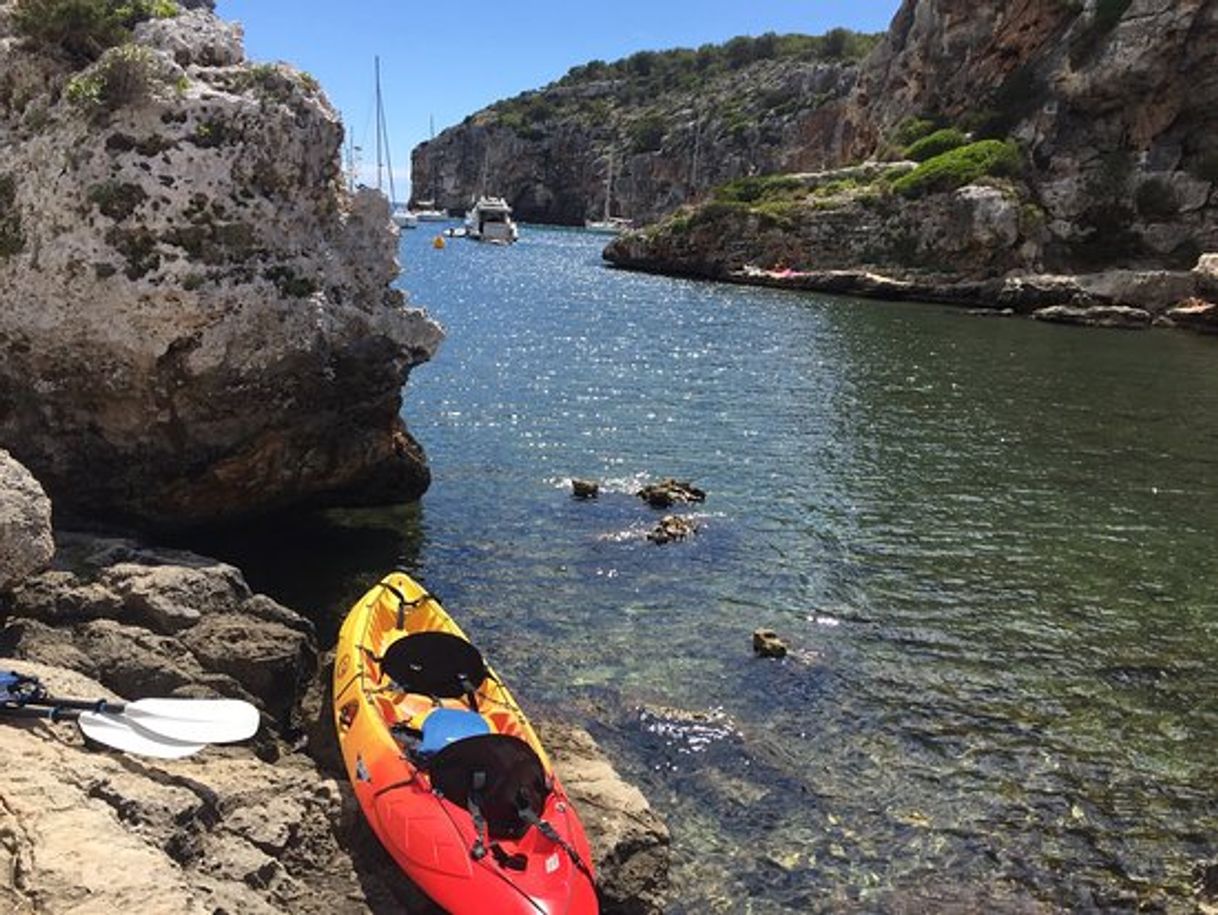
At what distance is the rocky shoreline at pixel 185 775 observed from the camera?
604 centimetres

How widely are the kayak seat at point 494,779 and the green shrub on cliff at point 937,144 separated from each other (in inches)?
2978

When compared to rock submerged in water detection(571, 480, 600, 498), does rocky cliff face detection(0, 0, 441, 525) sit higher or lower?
higher

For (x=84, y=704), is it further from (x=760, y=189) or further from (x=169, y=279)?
(x=760, y=189)

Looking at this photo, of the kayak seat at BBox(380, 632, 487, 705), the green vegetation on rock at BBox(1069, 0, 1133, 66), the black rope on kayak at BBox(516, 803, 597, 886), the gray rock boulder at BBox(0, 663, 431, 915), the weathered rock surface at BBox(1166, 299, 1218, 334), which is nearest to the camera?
the gray rock boulder at BBox(0, 663, 431, 915)

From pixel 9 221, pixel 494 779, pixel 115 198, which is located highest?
pixel 115 198

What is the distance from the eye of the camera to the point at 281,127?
15.2 metres

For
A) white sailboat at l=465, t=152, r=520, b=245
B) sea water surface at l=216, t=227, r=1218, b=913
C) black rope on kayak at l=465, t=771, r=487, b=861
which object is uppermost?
white sailboat at l=465, t=152, r=520, b=245

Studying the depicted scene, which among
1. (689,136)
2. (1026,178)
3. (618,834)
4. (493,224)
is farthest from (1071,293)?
(689,136)

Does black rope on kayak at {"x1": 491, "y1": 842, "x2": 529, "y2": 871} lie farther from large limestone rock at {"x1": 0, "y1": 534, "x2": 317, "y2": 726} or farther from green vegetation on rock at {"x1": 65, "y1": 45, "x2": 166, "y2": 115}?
green vegetation on rock at {"x1": 65, "y1": 45, "x2": 166, "y2": 115}

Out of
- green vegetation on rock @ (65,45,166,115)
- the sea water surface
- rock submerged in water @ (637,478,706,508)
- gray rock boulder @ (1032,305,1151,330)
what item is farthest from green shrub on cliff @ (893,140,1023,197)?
green vegetation on rock @ (65,45,166,115)

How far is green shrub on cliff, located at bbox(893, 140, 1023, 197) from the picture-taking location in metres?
67.6

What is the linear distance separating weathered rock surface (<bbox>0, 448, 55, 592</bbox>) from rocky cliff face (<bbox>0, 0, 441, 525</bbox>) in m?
4.51

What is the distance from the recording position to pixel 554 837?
308 inches

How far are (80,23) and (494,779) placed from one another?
546 inches
